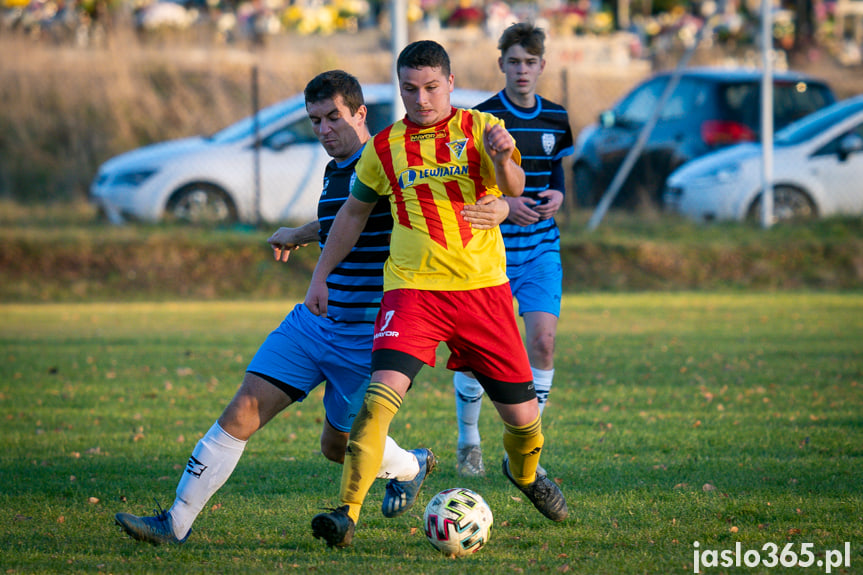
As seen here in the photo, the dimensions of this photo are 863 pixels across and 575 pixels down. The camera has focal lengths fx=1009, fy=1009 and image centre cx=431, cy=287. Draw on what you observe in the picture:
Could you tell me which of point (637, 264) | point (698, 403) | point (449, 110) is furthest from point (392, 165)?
point (637, 264)

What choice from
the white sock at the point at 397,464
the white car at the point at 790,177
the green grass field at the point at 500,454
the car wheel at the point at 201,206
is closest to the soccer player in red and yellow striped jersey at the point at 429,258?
the white sock at the point at 397,464

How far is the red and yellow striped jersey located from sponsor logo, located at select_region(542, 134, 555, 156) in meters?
1.50

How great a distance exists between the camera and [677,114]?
52.5 feet

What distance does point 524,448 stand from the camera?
14.6ft

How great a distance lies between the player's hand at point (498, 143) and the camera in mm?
Result: 3965

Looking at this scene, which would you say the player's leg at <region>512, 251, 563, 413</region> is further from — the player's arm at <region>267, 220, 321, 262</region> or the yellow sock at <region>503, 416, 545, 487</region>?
the player's arm at <region>267, 220, 321, 262</region>

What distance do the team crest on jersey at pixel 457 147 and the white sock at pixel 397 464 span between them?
1.34 metres

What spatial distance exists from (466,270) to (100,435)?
3.43 metres

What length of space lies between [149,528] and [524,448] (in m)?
1.64

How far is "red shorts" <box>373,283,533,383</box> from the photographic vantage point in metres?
4.14

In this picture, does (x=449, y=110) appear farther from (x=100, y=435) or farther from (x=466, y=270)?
(x=100, y=435)

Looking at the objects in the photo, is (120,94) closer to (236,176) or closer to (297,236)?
(236,176)

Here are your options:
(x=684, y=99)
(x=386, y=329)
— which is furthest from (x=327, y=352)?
(x=684, y=99)

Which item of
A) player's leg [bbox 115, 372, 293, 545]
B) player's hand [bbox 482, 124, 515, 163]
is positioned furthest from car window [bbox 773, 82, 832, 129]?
player's leg [bbox 115, 372, 293, 545]
